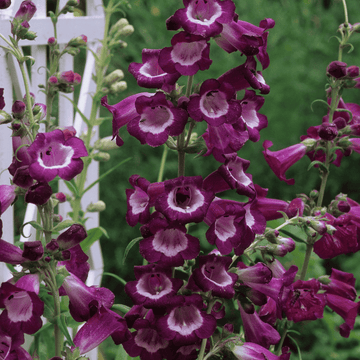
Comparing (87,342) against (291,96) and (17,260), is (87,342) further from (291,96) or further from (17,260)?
(291,96)

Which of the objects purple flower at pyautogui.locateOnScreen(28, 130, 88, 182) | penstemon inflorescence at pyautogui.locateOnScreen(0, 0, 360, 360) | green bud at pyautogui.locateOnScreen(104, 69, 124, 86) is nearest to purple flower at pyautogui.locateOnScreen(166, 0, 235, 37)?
penstemon inflorescence at pyautogui.locateOnScreen(0, 0, 360, 360)

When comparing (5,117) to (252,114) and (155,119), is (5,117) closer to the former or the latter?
(155,119)

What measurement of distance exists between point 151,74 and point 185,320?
0.37 metres

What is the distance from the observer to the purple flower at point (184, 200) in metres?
0.65

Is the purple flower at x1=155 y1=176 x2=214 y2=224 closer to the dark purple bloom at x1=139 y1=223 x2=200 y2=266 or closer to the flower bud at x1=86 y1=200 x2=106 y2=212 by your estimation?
the dark purple bloom at x1=139 y1=223 x2=200 y2=266

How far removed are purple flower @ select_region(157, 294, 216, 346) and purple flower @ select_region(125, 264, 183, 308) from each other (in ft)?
0.06

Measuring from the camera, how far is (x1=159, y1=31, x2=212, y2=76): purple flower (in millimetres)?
647

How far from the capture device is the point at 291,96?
2.59 metres

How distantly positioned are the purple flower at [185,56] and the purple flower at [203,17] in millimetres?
16

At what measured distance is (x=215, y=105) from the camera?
0.68 metres

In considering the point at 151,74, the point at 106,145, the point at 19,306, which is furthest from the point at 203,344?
the point at 106,145

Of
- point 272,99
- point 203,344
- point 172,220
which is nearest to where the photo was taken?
point 172,220

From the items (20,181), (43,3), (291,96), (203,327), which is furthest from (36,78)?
(291,96)

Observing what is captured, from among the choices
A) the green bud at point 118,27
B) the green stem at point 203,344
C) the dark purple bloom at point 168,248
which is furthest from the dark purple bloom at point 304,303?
the green bud at point 118,27
